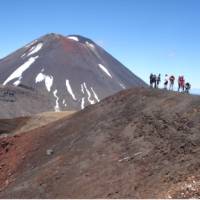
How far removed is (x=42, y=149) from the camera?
1665 inches

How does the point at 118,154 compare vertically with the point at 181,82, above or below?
below

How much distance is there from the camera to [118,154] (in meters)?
33.2

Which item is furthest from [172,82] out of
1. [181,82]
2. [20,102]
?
[20,102]

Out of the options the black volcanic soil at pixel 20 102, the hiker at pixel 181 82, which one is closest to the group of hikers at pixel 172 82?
the hiker at pixel 181 82

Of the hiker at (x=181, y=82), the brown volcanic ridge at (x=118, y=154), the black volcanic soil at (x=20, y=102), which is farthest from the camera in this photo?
the black volcanic soil at (x=20, y=102)

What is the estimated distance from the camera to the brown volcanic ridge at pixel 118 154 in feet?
89.9

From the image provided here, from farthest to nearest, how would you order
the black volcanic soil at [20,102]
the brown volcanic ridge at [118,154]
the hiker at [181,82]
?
the black volcanic soil at [20,102] → the hiker at [181,82] → the brown volcanic ridge at [118,154]

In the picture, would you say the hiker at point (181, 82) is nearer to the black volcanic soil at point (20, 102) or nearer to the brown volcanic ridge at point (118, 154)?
the brown volcanic ridge at point (118, 154)

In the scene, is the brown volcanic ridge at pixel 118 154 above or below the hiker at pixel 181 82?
below

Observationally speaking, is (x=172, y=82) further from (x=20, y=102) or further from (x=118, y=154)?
(x=20, y=102)

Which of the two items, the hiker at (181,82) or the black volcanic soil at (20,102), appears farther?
the black volcanic soil at (20,102)

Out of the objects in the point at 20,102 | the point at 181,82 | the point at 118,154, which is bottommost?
the point at 20,102

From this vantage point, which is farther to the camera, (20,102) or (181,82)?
(20,102)

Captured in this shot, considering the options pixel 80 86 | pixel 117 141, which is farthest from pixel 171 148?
pixel 80 86
